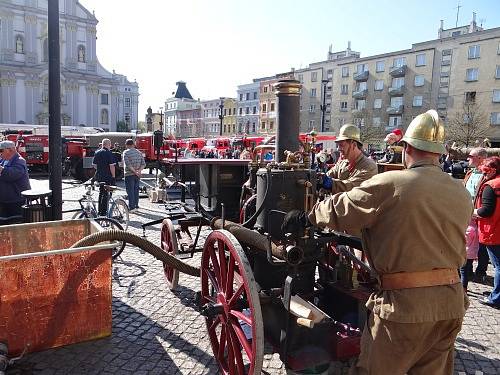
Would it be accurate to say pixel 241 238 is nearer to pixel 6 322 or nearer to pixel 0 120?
pixel 6 322

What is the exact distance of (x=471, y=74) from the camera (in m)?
43.2

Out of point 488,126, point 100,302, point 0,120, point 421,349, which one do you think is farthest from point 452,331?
point 0,120

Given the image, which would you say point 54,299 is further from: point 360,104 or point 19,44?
point 19,44

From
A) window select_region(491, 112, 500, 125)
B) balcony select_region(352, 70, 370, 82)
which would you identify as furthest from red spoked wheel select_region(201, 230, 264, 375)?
balcony select_region(352, 70, 370, 82)

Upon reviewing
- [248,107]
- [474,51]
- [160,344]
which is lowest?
[160,344]

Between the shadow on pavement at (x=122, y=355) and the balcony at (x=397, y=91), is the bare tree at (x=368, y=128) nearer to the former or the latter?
the balcony at (x=397, y=91)

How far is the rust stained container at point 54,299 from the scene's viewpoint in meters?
3.20

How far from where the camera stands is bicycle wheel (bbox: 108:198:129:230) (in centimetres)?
757

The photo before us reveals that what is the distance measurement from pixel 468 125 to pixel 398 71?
14146 mm

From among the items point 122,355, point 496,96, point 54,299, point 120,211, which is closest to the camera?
point 54,299

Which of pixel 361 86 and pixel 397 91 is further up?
pixel 361 86

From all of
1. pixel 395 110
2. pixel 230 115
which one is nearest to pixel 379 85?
pixel 395 110

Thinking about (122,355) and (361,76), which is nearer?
(122,355)

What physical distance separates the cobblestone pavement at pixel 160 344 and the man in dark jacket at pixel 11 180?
174cm
